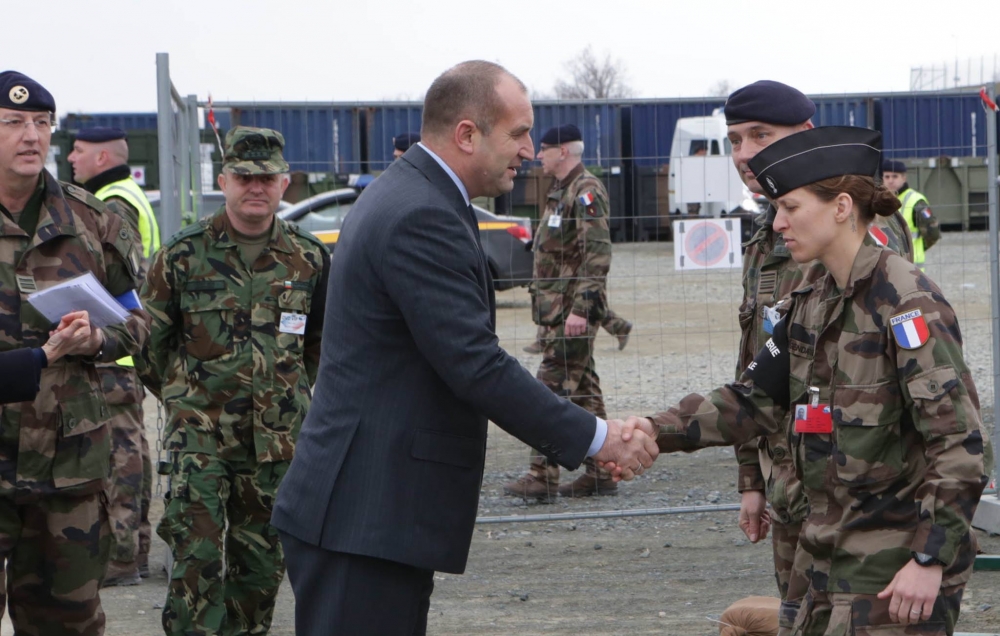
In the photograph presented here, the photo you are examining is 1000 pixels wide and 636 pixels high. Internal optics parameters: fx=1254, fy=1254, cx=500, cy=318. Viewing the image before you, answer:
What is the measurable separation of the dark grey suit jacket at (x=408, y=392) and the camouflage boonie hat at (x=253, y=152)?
84.5 inches

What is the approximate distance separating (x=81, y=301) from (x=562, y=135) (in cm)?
468

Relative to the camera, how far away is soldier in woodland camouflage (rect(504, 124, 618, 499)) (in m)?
8.12

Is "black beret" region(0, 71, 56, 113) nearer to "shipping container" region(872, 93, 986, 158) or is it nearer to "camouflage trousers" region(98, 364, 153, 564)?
"camouflage trousers" region(98, 364, 153, 564)

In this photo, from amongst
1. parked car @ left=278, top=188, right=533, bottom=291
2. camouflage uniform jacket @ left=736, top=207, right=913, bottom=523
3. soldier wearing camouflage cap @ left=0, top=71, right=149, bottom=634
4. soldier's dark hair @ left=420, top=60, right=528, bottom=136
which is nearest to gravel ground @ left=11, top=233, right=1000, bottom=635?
camouflage uniform jacket @ left=736, top=207, right=913, bottom=523

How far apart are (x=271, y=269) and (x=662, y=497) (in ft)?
13.0

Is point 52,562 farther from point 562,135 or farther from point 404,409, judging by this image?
point 562,135

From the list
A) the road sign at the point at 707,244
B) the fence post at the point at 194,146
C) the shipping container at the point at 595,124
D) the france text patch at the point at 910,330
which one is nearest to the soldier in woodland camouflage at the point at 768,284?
the france text patch at the point at 910,330

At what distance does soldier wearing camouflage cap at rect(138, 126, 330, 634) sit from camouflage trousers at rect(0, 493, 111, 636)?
898 millimetres

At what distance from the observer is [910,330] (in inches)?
119

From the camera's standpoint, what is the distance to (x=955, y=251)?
21391mm

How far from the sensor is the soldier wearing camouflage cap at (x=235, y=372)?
5.15 meters

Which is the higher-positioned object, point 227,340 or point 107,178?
point 107,178

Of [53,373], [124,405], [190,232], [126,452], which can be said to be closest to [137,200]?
[124,405]

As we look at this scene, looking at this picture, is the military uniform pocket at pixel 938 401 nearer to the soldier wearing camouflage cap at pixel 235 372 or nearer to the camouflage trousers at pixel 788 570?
the camouflage trousers at pixel 788 570
